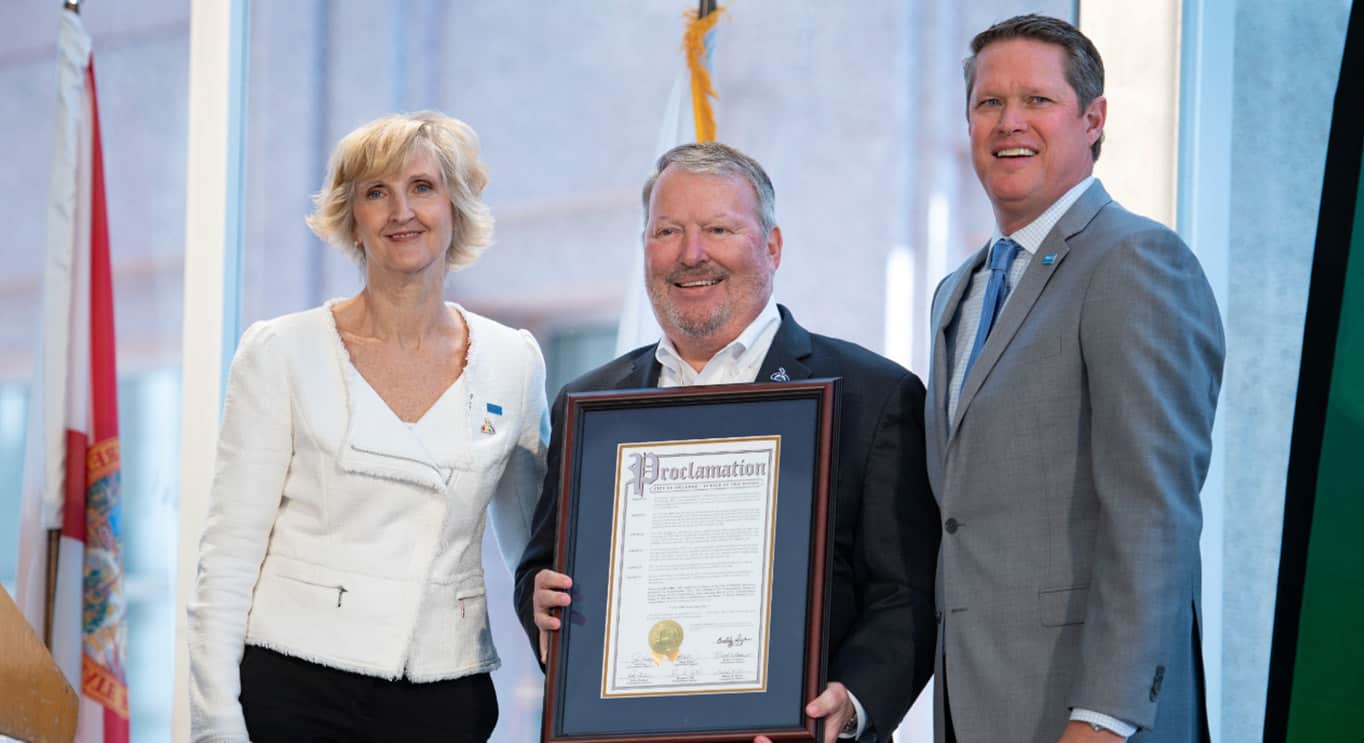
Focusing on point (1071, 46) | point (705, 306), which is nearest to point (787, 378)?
point (705, 306)

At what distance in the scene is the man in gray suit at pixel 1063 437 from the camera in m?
1.92

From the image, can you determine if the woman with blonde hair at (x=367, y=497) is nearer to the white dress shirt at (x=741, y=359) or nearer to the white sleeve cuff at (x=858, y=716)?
the white dress shirt at (x=741, y=359)

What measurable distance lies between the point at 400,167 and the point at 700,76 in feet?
3.64

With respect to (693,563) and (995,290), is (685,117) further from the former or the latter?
(693,563)

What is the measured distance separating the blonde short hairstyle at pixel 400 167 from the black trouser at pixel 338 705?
0.80 m

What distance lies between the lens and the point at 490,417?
2670 millimetres

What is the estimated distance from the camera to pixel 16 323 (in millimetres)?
4715

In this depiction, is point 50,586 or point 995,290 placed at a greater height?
point 995,290

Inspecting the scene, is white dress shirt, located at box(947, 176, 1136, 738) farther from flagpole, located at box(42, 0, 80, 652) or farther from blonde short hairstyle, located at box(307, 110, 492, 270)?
flagpole, located at box(42, 0, 80, 652)

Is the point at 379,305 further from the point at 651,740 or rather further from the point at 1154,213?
the point at 1154,213

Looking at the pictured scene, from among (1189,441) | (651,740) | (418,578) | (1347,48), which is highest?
(1347,48)

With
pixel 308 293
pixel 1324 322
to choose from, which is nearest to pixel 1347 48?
pixel 1324 322

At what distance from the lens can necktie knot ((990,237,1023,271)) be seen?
7.34 ft

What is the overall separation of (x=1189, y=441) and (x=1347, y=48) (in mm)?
900
